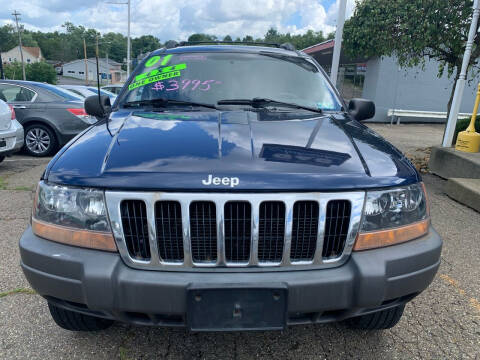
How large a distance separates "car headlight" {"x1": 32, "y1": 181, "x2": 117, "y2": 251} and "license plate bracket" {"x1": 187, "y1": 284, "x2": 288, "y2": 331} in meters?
0.46

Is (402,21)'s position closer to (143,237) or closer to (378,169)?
(378,169)

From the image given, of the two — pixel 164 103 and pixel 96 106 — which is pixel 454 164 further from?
pixel 96 106

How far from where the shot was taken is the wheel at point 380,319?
212 centimetres

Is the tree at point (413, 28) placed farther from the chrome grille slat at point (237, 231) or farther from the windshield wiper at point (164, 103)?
the chrome grille slat at point (237, 231)

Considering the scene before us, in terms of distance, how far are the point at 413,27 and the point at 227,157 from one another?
21.6ft

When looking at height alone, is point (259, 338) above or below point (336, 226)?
below

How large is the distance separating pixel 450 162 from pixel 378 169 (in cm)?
513

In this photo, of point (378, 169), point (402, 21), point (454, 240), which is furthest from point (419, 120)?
point (378, 169)

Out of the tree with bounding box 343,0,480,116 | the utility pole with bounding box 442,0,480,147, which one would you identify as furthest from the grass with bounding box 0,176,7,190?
the utility pole with bounding box 442,0,480,147

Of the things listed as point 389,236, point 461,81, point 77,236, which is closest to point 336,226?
point 389,236

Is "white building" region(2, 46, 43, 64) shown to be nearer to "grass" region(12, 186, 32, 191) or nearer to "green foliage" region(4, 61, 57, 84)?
"green foliage" region(4, 61, 57, 84)

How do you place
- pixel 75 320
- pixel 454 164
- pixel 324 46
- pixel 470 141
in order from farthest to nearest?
pixel 324 46
pixel 470 141
pixel 454 164
pixel 75 320

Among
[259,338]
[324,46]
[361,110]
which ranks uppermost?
[324,46]

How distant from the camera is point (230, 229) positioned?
169 centimetres
